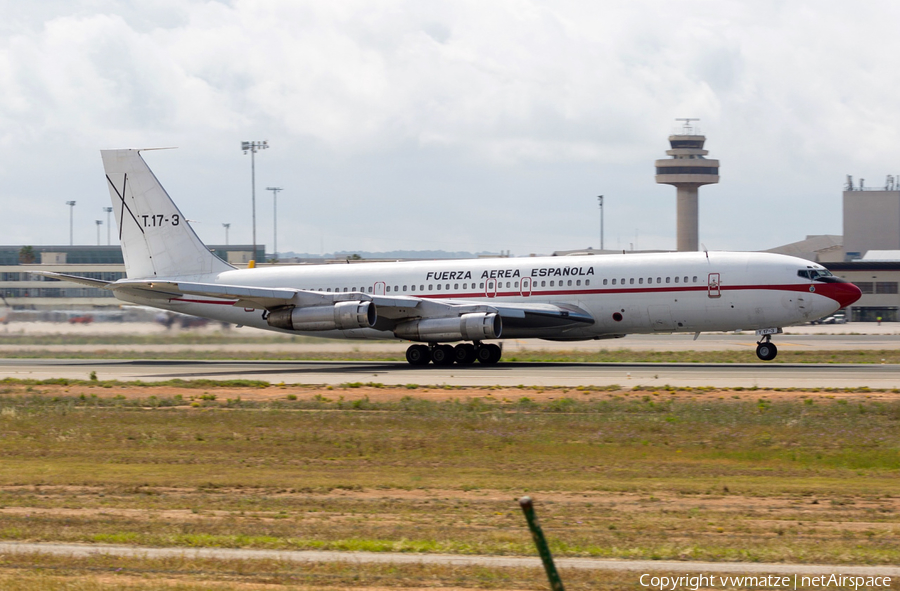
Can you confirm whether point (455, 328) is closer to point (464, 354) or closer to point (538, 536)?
point (464, 354)

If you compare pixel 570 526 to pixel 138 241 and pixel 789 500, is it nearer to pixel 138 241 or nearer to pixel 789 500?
pixel 789 500

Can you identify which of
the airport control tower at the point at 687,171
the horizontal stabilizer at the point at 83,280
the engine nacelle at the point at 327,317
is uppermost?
the airport control tower at the point at 687,171

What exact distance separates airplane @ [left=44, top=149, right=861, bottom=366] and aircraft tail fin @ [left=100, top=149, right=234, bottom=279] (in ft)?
0.43

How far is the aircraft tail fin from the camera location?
141ft

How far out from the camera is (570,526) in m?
11.6

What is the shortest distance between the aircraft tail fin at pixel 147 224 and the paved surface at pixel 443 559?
3394cm

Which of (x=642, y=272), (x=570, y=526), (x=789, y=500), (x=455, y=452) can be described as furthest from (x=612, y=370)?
(x=570, y=526)

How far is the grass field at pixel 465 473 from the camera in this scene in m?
10.9

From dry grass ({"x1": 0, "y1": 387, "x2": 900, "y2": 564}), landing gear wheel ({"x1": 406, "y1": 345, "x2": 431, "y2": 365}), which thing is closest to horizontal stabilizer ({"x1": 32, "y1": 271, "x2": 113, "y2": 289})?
landing gear wheel ({"x1": 406, "y1": 345, "x2": 431, "y2": 365})

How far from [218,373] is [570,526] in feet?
87.1

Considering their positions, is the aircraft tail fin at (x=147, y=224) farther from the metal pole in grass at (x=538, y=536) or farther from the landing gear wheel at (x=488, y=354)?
A: the metal pole in grass at (x=538, y=536)

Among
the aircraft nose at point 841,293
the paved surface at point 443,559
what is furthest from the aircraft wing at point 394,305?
the paved surface at point 443,559

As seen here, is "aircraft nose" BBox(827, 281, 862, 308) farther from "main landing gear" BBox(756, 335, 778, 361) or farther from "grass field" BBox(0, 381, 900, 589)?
"grass field" BBox(0, 381, 900, 589)

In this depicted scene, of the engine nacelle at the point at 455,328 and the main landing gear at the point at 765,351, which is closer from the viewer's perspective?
the engine nacelle at the point at 455,328
